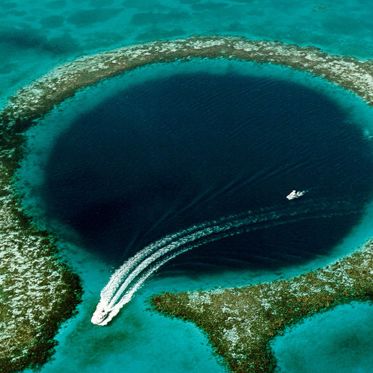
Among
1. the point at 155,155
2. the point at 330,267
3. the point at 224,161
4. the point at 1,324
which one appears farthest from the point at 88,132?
the point at 330,267

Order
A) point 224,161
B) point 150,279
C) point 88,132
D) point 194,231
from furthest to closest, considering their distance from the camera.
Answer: point 88,132, point 224,161, point 194,231, point 150,279

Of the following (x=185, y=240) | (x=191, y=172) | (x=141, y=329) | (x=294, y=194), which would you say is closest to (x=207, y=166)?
(x=191, y=172)

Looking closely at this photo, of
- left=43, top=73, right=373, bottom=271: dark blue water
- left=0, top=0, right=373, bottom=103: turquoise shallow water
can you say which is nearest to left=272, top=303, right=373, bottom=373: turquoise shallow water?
left=43, top=73, right=373, bottom=271: dark blue water

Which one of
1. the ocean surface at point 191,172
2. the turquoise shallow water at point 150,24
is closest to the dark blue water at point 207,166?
the ocean surface at point 191,172

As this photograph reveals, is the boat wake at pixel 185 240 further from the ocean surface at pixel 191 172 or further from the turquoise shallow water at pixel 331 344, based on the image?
the turquoise shallow water at pixel 331 344

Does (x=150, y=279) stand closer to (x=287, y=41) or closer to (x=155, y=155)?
(x=155, y=155)

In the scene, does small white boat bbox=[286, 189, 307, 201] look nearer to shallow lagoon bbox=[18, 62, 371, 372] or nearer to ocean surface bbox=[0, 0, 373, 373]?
ocean surface bbox=[0, 0, 373, 373]
